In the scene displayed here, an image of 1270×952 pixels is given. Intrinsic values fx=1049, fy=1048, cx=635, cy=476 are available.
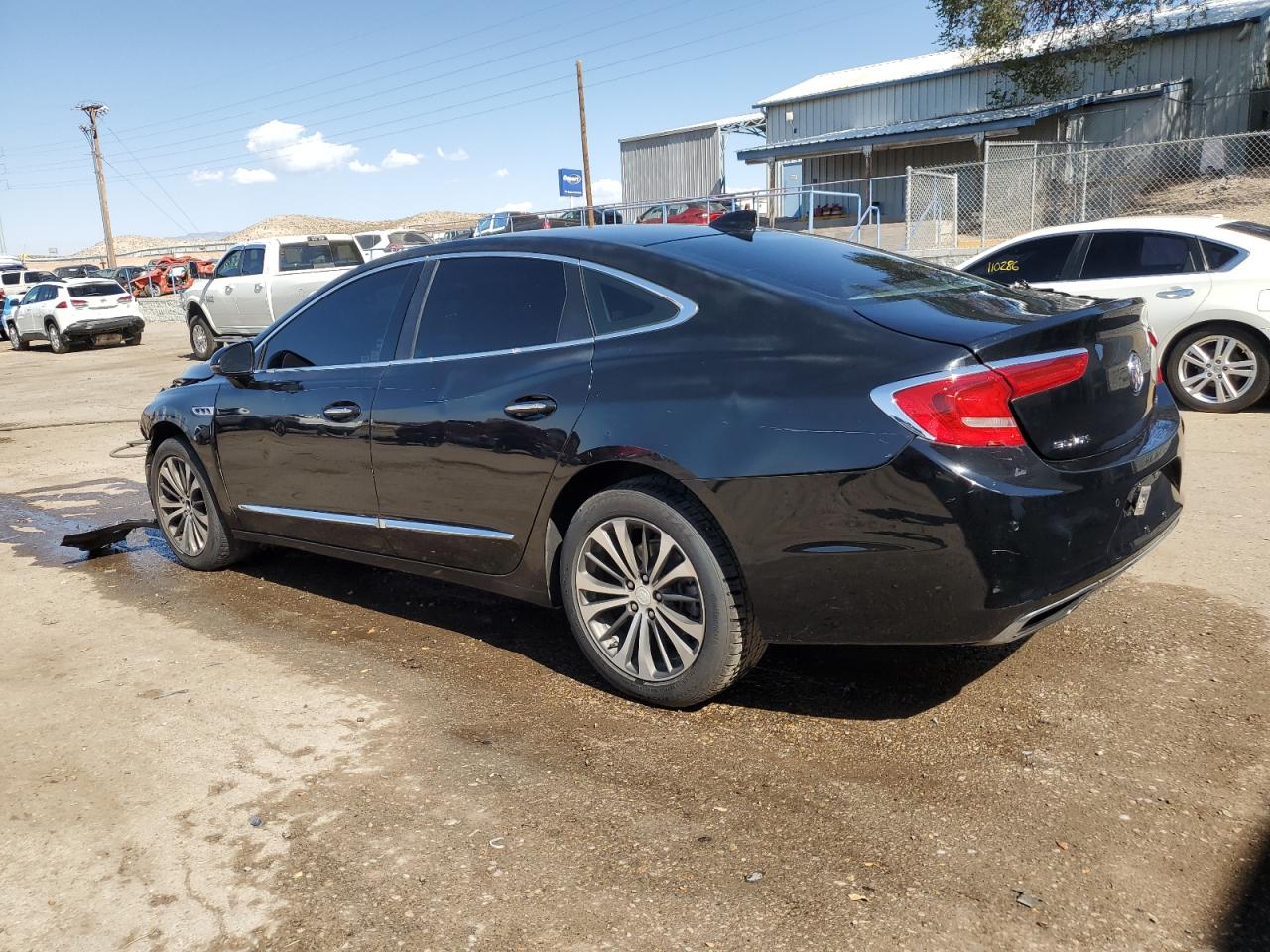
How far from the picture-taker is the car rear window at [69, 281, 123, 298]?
2379 centimetres

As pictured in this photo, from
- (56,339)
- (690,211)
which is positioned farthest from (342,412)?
→ (56,339)

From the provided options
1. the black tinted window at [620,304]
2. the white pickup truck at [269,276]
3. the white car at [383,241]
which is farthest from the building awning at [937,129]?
the black tinted window at [620,304]

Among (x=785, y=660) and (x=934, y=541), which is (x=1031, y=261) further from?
(x=934, y=541)

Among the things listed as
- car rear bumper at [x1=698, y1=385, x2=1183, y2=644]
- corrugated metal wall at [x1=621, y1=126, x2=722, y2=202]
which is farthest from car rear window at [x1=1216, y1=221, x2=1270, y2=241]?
corrugated metal wall at [x1=621, y1=126, x2=722, y2=202]

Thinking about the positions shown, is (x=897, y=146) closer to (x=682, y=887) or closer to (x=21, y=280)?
(x=21, y=280)

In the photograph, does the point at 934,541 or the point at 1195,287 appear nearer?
the point at 934,541

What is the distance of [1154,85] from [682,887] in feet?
106

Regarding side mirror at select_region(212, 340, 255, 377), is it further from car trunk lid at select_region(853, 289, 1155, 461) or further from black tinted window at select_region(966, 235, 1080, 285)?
black tinted window at select_region(966, 235, 1080, 285)

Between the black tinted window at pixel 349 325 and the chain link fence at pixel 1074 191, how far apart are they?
12.7 m

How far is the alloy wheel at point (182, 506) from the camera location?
566 centimetres

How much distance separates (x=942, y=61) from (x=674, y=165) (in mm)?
11128

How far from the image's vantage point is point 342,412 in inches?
180

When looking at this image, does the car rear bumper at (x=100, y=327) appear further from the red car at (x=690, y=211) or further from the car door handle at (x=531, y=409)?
the car door handle at (x=531, y=409)

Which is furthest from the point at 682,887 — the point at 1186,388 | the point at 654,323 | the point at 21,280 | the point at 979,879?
the point at 21,280
